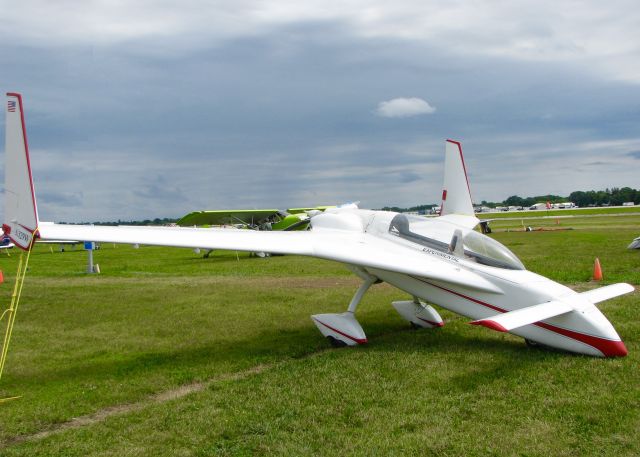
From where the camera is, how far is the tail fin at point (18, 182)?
6.57 meters

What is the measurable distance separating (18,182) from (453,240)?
575 centimetres

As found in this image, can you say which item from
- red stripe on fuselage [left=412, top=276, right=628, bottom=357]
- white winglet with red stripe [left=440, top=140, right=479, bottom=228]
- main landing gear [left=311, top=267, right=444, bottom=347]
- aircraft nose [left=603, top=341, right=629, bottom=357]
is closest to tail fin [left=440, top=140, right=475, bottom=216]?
white winglet with red stripe [left=440, top=140, right=479, bottom=228]

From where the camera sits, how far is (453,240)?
756 cm

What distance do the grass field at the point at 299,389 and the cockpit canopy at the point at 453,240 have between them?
122cm

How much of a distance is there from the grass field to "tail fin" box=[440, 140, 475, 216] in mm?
3410

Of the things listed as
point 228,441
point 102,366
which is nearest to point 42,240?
point 102,366

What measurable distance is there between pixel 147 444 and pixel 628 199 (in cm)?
15254

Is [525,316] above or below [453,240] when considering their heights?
below

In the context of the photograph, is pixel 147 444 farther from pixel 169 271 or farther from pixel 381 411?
pixel 169 271

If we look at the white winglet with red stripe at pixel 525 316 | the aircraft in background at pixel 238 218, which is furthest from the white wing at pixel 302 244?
the aircraft in background at pixel 238 218

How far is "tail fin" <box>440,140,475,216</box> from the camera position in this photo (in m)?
12.7

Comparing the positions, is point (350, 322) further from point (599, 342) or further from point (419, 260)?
point (599, 342)

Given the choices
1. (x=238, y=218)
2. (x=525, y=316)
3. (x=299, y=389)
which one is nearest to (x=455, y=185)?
(x=525, y=316)

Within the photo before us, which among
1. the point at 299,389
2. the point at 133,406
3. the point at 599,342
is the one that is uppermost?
the point at 599,342
